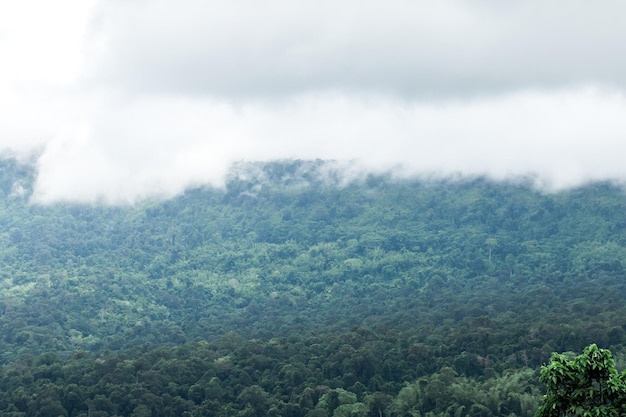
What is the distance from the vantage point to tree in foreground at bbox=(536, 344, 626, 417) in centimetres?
1823

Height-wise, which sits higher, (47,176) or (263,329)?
(47,176)

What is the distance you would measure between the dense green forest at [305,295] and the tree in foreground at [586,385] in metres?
35.1

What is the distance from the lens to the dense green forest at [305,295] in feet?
193

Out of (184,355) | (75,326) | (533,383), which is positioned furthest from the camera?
(75,326)

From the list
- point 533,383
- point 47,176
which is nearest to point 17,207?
point 47,176

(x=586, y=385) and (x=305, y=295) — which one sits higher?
(x=586, y=385)

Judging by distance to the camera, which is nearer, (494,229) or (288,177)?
(494,229)

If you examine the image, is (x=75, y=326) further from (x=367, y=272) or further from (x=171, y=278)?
(x=367, y=272)

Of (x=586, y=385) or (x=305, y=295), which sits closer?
(x=586, y=385)

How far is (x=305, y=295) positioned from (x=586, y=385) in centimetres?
8113

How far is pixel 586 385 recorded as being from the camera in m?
18.7

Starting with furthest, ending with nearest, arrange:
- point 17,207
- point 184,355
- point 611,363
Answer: point 17,207 → point 184,355 → point 611,363

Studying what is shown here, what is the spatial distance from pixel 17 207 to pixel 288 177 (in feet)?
121

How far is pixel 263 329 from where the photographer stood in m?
83.8
